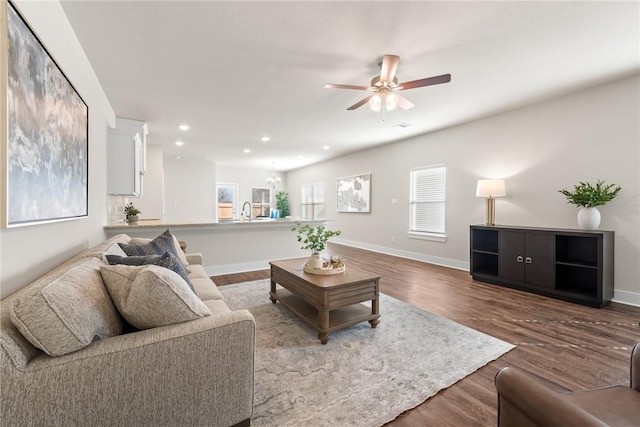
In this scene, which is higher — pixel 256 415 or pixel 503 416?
pixel 503 416

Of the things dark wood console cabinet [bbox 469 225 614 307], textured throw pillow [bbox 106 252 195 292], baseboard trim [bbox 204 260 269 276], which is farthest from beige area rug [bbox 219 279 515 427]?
baseboard trim [bbox 204 260 269 276]

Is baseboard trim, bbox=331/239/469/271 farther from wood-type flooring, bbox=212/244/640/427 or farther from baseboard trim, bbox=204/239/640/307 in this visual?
wood-type flooring, bbox=212/244/640/427

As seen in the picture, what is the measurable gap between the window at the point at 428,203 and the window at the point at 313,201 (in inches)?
145

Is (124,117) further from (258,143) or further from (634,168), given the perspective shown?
(634,168)

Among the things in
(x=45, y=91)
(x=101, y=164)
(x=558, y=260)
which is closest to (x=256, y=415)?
(x=45, y=91)

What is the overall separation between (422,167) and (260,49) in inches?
162

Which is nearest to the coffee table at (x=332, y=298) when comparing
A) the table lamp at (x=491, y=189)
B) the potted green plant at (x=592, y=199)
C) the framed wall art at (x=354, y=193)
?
the table lamp at (x=491, y=189)

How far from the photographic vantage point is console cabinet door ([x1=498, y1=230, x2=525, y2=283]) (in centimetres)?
375

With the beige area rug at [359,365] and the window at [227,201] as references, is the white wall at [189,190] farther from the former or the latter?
the beige area rug at [359,365]

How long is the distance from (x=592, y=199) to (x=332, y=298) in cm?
335

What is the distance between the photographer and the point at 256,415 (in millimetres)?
1524

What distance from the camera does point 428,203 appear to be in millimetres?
5633

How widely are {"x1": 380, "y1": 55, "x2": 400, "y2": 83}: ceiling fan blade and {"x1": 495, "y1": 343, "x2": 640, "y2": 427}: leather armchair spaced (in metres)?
2.48

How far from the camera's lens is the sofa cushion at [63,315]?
933mm
